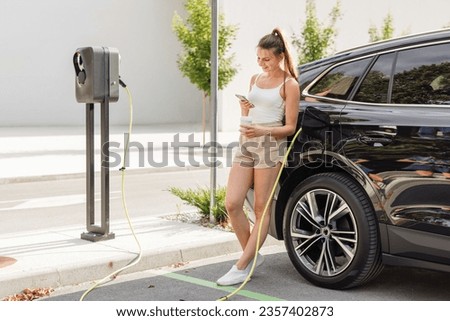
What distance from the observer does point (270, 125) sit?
5.30 metres

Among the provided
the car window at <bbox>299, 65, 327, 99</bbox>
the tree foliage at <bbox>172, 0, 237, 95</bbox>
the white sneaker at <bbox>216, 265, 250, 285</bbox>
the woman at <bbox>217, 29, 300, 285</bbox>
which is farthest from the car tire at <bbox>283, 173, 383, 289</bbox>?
the tree foliage at <bbox>172, 0, 237, 95</bbox>

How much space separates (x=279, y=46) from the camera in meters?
5.25

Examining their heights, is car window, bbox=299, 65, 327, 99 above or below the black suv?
above

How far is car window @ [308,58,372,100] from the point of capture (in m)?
5.37

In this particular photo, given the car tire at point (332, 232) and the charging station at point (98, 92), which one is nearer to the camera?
the car tire at point (332, 232)

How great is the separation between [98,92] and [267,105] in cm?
192

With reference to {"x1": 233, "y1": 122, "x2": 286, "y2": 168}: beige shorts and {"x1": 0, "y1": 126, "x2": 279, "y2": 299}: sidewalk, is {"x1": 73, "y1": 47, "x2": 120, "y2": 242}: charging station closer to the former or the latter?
{"x1": 0, "y1": 126, "x2": 279, "y2": 299}: sidewalk

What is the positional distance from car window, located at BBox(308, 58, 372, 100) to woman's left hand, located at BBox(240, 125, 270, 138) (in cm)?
58

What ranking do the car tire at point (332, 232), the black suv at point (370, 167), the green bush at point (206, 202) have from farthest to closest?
the green bush at point (206, 202)
the car tire at point (332, 232)
the black suv at point (370, 167)

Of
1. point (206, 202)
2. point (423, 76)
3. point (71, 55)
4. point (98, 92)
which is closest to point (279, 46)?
point (423, 76)

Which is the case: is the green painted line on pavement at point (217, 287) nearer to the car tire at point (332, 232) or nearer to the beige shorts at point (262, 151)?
the car tire at point (332, 232)

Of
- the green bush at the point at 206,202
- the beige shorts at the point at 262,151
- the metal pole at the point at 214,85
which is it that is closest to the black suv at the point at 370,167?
the beige shorts at the point at 262,151

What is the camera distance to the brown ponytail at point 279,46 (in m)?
5.25
